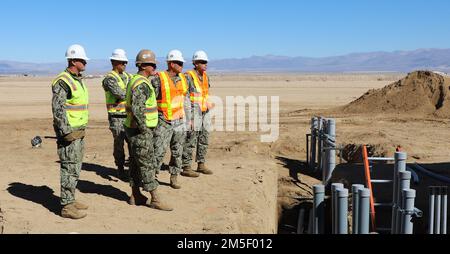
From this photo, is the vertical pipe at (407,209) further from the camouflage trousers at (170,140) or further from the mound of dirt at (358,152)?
the mound of dirt at (358,152)

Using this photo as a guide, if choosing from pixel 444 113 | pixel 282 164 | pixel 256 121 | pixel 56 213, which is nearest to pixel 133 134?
pixel 56 213

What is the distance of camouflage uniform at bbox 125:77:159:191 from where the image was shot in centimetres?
668

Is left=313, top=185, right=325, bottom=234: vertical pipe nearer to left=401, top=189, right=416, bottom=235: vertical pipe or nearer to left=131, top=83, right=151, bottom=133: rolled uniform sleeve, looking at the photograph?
left=401, top=189, right=416, bottom=235: vertical pipe

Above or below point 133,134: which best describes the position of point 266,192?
below

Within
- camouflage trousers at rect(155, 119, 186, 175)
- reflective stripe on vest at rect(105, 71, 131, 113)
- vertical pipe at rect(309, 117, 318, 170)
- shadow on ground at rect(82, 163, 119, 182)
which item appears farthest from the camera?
vertical pipe at rect(309, 117, 318, 170)

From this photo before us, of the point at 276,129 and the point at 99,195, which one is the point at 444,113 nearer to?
the point at 276,129

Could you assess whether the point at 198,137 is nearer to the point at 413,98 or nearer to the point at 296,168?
the point at 296,168

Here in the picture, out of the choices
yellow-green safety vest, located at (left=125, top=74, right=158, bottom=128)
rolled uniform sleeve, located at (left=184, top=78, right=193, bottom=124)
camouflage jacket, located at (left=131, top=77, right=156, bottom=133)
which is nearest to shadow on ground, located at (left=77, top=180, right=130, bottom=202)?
yellow-green safety vest, located at (left=125, top=74, right=158, bottom=128)

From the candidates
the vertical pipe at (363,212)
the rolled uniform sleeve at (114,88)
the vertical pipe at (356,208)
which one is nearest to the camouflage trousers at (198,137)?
the rolled uniform sleeve at (114,88)

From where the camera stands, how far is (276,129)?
1758 centimetres

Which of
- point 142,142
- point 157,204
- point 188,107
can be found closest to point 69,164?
point 142,142

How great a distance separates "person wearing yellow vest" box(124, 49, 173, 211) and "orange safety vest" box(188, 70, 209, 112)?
1960 millimetres

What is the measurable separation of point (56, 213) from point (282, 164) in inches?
257

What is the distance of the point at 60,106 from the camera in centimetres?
619
